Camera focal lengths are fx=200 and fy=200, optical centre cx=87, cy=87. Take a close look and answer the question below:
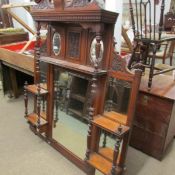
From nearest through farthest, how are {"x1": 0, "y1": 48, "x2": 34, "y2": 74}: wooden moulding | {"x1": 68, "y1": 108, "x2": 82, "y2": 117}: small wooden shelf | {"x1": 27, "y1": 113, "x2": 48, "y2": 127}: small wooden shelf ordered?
{"x1": 68, "y1": 108, "x2": 82, "y2": 117}: small wooden shelf → {"x1": 27, "y1": 113, "x2": 48, "y2": 127}: small wooden shelf → {"x1": 0, "y1": 48, "x2": 34, "y2": 74}: wooden moulding

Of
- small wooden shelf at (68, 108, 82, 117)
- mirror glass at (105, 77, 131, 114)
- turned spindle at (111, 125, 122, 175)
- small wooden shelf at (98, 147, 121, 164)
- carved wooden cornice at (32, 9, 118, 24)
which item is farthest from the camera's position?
small wooden shelf at (68, 108, 82, 117)

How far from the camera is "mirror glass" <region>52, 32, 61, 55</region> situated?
1642 mm

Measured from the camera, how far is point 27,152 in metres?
1.88

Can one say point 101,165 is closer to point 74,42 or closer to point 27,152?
point 27,152

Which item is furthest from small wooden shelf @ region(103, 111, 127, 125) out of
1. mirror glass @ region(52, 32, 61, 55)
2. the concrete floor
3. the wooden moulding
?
the wooden moulding

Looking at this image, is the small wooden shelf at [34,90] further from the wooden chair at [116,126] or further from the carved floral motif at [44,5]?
the carved floral motif at [44,5]

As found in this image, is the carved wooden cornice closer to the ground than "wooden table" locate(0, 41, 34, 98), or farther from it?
farther from it

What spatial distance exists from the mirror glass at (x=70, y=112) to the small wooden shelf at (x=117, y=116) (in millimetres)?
275

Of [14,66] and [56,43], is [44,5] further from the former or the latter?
[14,66]

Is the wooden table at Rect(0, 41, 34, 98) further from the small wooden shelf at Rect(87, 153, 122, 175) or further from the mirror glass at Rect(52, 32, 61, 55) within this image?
the small wooden shelf at Rect(87, 153, 122, 175)

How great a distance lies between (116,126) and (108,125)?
5 centimetres

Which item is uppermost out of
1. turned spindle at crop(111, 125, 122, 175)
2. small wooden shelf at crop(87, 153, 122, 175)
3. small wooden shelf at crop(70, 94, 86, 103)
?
small wooden shelf at crop(70, 94, 86, 103)

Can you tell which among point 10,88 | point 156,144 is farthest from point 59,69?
point 10,88

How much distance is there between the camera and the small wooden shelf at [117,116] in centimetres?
142
